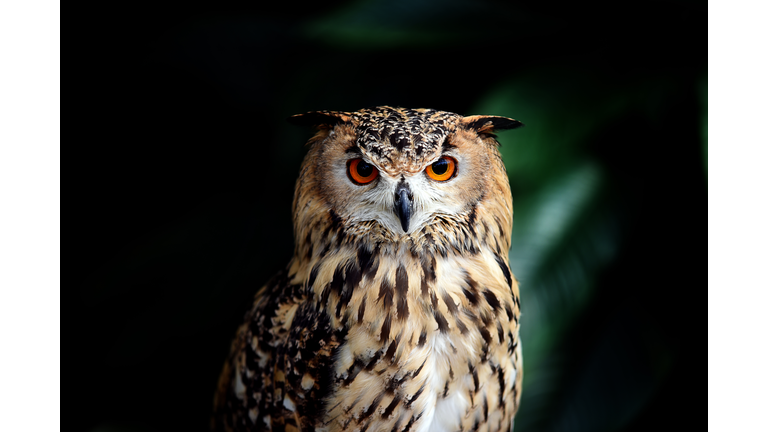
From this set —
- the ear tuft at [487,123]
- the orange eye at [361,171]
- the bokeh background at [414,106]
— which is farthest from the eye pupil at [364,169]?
the bokeh background at [414,106]

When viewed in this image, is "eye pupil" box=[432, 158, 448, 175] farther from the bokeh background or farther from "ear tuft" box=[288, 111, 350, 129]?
the bokeh background

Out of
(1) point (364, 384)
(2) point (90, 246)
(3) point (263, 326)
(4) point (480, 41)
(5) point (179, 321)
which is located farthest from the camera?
(5) point (179, 321)

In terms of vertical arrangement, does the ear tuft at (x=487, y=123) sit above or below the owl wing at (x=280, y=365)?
above

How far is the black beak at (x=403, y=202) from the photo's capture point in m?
0.70

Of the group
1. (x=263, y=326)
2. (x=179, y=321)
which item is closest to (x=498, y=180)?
(x=263, y=326)

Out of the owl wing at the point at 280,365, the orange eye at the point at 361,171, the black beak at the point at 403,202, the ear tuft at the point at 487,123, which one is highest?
the ear tuft at the point at 487,123

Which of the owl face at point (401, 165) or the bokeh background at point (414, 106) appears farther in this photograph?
the bokeh background at point (414, 106)

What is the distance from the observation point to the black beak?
0.70 m

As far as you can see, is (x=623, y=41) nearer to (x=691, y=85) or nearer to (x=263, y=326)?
(x=691, y=85)

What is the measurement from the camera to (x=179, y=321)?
1.45 m

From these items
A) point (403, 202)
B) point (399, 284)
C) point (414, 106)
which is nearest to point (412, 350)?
point (399, 284)

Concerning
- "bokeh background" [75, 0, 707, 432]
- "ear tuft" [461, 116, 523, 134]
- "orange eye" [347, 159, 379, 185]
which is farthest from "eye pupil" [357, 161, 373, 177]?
"bokeh background" [75, 0, 707, 432]

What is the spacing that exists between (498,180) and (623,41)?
2.49 feet

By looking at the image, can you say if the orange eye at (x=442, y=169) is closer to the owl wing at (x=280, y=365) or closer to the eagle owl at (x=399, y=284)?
the eagle owl at (x=399, y=284)
